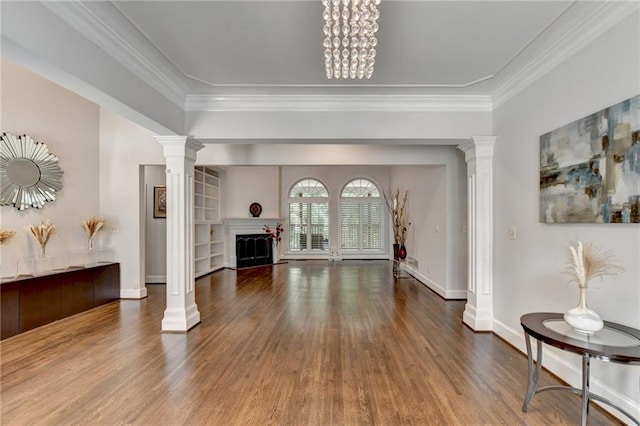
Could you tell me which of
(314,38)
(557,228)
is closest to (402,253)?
(557,228)

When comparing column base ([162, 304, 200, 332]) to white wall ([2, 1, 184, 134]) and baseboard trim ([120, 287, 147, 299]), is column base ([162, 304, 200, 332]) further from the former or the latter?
white wall ([2, 1, 184, 134])

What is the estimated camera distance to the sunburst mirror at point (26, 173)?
12.9ft

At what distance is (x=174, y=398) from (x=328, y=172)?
8483mm

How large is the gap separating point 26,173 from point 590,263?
604 cm

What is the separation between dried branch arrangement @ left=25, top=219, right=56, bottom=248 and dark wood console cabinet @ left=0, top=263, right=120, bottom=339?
46cm

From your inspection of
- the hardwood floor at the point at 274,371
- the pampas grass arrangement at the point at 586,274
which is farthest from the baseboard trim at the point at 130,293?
the pampas grass arrangement at the point at 586,274

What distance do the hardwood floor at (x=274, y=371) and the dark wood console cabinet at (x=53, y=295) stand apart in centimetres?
14

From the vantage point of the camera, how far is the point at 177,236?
148 inches

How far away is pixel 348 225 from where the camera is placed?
10.2m

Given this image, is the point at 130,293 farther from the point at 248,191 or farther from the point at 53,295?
the point at 248,191

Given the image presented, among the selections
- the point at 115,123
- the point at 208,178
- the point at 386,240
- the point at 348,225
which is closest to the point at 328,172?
the point at 348,225

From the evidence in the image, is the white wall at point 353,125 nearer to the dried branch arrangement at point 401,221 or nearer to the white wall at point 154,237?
the white wall at point 154,237

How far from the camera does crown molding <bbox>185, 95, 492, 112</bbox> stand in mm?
3594

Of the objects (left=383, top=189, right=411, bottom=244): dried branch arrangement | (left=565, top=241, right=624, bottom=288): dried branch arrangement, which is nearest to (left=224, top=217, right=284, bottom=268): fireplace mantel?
(left=383, top=189, right=411, bottom=244): dried branch arrangement
